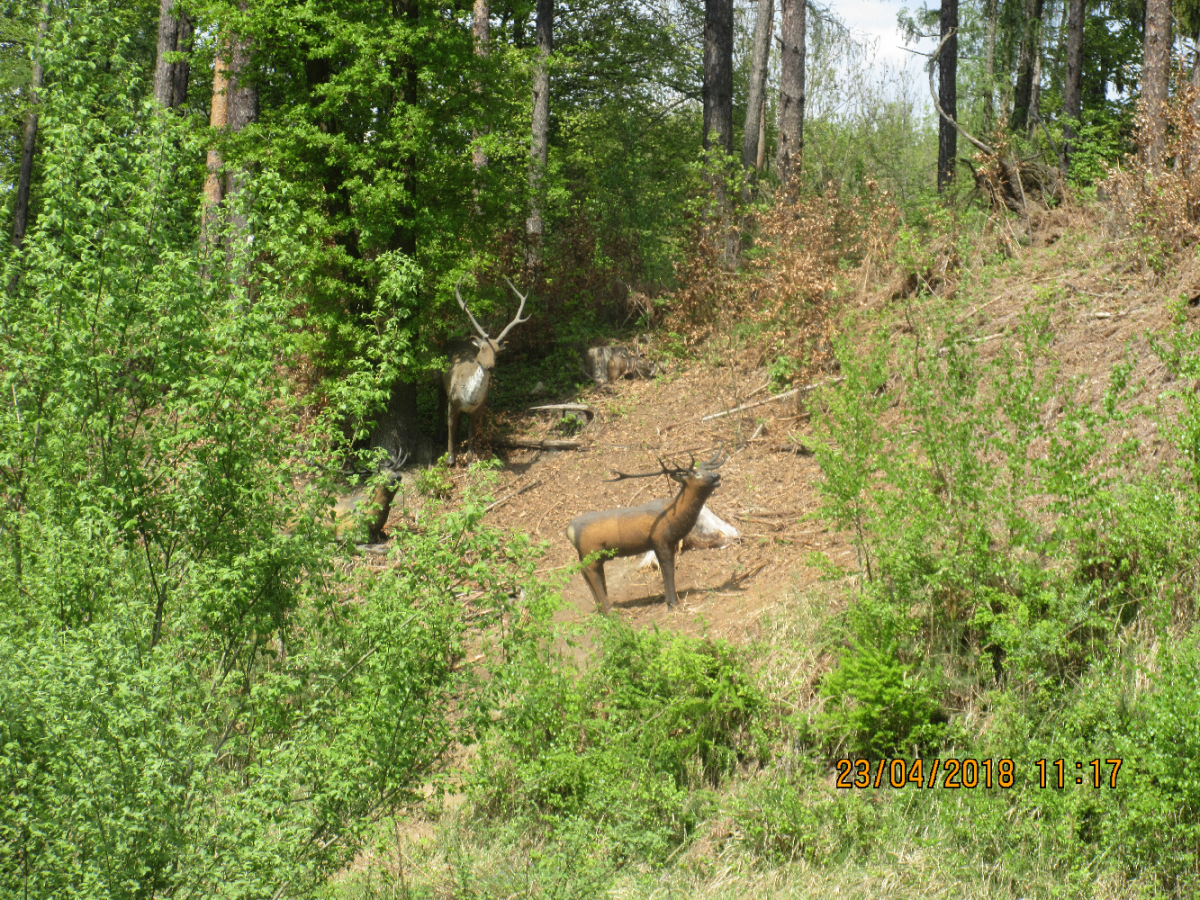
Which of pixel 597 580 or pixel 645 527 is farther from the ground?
pixel 645 527

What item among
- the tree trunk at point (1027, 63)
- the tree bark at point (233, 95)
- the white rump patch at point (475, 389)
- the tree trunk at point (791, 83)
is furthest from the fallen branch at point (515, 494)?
the tree trunk at point (1027, 63)

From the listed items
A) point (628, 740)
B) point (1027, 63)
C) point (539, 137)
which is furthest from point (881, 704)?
point (1027, 63)

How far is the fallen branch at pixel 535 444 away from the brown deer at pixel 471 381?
17.4 inches

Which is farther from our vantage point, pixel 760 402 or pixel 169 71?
pixel 169 71

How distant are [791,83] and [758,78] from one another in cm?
716

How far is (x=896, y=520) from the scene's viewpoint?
6.09 meters

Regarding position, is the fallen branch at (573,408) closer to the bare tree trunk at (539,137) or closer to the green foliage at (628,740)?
the bare tree trunk at (539,137)

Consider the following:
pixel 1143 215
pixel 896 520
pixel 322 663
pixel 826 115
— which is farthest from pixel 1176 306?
pixel 826 115

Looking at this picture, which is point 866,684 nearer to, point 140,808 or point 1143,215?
point 140,808

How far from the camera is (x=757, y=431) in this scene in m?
10.7

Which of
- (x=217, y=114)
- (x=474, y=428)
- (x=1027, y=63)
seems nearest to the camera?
(x=474, y=428)

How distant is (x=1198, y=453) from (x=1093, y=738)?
1.81 m

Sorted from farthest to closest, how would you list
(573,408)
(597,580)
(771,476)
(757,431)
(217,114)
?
(217,114), (573,408), (757,431), (771,476), (597,580)

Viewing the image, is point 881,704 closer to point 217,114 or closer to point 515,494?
point 515,494
